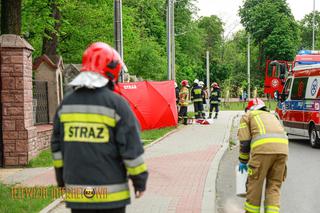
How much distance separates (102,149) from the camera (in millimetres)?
4102

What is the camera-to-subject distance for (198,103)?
2572 cm

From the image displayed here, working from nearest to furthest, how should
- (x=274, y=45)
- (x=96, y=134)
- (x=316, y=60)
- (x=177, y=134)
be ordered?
1. (x=96, y=134)
2. (x=177, y=134)
3. (x=316, y=60)
4. (x=274, y=45)

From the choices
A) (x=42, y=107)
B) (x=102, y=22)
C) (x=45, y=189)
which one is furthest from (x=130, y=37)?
(x=45, y=189)

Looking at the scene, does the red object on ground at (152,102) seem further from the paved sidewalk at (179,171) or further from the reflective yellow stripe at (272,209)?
the reflective yellow stripe at (272,209)

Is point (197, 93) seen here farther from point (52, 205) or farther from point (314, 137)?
point (52, 205)

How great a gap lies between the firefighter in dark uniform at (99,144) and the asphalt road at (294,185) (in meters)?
4.24

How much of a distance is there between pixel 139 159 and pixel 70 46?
26856 mm

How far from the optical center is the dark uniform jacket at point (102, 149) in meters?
4.09

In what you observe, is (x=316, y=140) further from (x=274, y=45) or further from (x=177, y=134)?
(x=274, y=45)

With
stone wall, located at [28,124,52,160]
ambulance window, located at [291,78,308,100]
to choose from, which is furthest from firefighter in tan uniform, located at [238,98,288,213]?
ambulance window, located at [291,78,308,100]

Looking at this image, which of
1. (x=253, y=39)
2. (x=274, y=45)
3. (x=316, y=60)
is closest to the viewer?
(x=316, y=60)

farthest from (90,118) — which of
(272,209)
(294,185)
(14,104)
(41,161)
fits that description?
(41,161)

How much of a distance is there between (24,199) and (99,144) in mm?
4498

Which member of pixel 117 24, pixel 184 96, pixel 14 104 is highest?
pixel 117 24
